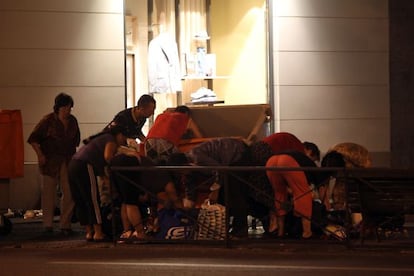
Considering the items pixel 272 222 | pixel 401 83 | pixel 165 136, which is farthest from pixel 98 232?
pixel 401 83

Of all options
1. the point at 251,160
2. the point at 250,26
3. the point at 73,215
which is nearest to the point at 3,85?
the point at 73,215

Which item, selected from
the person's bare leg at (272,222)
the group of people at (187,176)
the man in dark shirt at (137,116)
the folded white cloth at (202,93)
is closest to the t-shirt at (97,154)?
the group of people at (187,176)

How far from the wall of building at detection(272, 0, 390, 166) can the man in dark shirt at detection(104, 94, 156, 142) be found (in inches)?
147

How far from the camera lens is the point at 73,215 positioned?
1259 centimetres

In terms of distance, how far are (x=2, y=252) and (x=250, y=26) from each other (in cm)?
643

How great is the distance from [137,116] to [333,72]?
4607mm

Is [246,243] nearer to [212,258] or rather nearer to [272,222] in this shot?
[272,222]

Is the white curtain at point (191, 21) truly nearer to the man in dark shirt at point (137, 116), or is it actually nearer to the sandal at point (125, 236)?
the man in dark shirt at point (137, 116)

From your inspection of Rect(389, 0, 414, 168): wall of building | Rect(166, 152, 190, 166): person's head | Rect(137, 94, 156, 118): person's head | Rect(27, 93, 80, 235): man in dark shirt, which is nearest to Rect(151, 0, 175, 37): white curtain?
Rect(27, 93, 80, 235): man in dark shirt

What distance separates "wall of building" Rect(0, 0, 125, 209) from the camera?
14664 millimetres

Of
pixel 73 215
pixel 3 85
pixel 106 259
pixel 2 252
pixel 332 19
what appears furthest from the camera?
pixel 332 19

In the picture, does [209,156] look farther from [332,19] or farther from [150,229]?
[332,19]

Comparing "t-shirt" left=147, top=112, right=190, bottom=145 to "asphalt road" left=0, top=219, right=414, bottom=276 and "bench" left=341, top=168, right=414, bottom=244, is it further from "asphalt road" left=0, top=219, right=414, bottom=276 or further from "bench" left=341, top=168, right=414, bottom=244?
"bench" left=341, top=168, right=414, bottom=244

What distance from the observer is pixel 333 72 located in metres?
15.6
